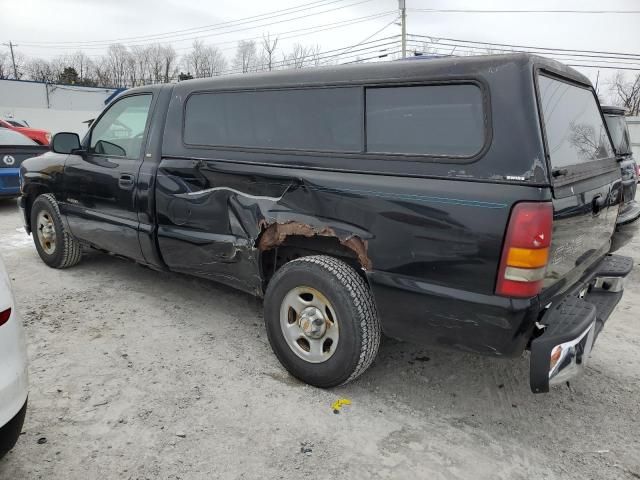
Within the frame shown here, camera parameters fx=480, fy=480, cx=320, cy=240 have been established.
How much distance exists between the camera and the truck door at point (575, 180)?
2262 millimetres

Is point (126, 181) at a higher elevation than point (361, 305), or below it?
higher

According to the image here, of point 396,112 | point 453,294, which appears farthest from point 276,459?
point 396,112

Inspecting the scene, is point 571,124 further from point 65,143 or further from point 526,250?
point 65,143

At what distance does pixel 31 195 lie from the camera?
512cm

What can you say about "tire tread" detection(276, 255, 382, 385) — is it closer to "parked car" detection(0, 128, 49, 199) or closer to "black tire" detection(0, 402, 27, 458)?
"black tire" detection(0, 402, 27, 458)

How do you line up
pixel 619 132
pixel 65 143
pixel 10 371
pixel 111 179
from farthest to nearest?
pixel 619 132, pixel 65 143, pixel 111 179, pixel 10 371

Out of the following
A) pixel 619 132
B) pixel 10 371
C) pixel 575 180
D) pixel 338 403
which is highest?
pixel 619 132

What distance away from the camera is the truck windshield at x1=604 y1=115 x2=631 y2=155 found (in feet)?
18.5

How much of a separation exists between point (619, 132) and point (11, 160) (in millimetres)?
9349

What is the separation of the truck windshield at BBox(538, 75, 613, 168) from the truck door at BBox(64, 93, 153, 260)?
2.93 m

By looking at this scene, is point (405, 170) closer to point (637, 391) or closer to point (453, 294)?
point (453, 294)

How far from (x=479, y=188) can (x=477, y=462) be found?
133 cm

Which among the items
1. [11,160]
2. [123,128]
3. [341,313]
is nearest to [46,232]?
[123,128]

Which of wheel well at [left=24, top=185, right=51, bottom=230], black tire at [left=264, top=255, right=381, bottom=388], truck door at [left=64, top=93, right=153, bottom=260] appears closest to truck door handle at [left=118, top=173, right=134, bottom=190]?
truck door at [left=64, top=93, right=153, bottom=260]
